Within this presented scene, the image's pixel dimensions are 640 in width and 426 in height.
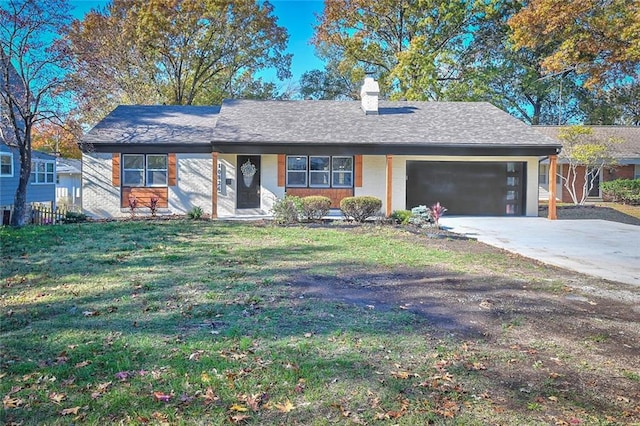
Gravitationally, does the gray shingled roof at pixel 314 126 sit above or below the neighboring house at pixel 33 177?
above

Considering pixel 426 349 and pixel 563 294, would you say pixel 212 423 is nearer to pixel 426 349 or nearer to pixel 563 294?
pixel 426 349

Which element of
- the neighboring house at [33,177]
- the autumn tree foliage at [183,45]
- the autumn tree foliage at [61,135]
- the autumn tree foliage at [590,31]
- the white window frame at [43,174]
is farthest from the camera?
the autumn tree foliage at [183,45]

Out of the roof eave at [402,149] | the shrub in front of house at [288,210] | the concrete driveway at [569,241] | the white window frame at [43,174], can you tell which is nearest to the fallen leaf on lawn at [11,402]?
the concrete driveway at [569,241]

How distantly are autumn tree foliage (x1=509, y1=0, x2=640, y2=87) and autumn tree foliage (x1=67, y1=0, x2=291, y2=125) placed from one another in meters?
15.3

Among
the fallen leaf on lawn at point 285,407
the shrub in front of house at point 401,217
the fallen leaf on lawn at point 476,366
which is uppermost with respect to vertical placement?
the shrub in front of house at point 401,217

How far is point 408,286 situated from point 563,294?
6.03 ft

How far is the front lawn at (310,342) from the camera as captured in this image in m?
2.85

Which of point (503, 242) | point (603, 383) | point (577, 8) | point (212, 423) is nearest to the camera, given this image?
point (212, 423)

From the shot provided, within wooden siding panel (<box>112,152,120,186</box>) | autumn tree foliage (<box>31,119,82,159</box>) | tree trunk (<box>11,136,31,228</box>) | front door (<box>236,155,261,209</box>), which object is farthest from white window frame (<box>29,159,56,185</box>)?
front door (<box>236,155,261,209</box>)

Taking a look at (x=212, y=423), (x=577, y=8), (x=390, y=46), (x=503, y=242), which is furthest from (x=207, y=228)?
(x=390, y=46)

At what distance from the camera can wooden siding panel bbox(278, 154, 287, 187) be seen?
16.6 m

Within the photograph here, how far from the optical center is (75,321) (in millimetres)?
4398

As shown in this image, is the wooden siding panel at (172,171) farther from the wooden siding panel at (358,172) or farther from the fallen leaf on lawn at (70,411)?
the fallen leaf on lawn at (70,411)

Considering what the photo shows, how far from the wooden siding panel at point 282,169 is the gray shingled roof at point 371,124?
0.96 metres
